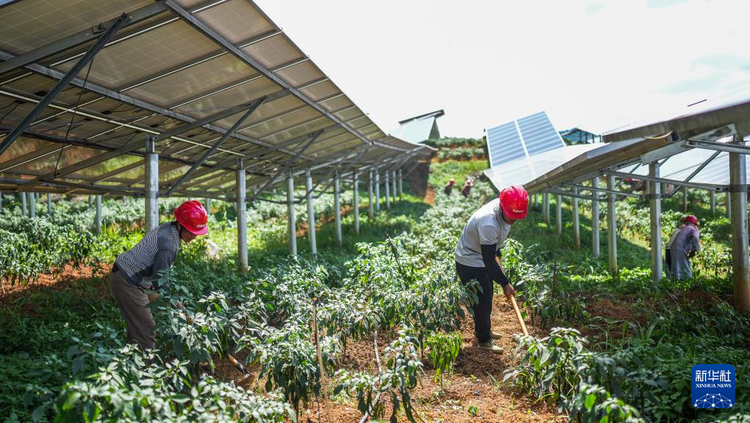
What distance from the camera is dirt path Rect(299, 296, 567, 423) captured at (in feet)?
12.0

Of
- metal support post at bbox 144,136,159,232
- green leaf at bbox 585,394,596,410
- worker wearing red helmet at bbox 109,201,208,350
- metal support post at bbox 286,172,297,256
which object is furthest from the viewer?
metal support post at bbox 286,172,297,256

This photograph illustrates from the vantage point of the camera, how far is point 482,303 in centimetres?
519

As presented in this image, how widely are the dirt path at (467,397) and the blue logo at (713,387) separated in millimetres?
942

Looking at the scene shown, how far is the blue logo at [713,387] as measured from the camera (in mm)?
2768

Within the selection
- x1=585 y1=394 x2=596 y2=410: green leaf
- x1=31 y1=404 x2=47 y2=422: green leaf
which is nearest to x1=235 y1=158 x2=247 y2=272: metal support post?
x1=31 y1=404 x2=47 y2=422: green leaf

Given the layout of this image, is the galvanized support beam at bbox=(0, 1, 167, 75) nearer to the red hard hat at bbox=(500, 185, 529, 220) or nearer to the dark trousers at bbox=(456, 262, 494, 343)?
the red hard hat at bbox=(500, 185, 529, 220)

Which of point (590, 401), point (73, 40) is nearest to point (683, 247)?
point (590, 401)

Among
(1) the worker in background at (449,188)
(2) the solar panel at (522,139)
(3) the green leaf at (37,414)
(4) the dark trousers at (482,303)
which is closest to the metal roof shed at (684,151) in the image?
(4) the dark trousers at (482,303)

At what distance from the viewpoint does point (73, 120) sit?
559 cm

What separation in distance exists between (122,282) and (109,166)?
466 centimetres

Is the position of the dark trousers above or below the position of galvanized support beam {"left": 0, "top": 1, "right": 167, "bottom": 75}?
below

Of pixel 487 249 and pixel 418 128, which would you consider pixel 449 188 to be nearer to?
pixel 418 128

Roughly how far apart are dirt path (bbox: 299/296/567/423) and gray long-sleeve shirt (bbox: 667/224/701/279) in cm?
407

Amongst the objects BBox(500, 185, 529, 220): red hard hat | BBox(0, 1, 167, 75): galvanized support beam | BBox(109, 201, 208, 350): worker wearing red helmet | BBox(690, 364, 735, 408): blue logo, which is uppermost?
BBox(0, 1, 167, 75): galvanized support beam
